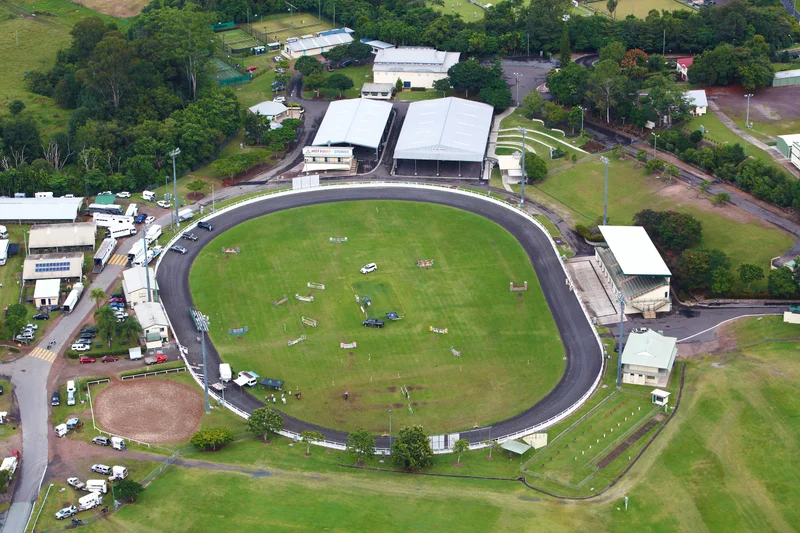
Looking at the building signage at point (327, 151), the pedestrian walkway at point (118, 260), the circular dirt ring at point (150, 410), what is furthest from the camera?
the building signage at point (327, 151)

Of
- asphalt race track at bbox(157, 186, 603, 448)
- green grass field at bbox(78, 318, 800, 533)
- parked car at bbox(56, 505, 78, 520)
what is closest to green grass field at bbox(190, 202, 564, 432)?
asphalt race track at bbox(157, 186, 603, 448)

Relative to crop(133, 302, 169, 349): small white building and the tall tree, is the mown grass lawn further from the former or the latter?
crop(133, 302, 169, 349): small white building

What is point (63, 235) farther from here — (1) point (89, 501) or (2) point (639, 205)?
(2) point (639, 205)

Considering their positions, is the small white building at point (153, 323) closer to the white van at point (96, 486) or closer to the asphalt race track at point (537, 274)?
the asphalt race track at point (537, 274)

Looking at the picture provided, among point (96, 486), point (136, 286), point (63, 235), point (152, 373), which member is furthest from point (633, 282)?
point (63, 235)

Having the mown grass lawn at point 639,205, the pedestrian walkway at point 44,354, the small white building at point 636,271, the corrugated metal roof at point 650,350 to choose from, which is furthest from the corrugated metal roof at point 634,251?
the pedestrian walkway at point 44,354

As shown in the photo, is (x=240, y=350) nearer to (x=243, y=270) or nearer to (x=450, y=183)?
(x=243, y=270)
